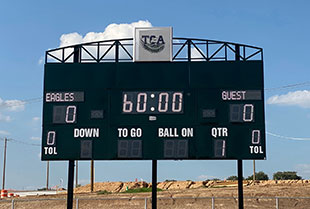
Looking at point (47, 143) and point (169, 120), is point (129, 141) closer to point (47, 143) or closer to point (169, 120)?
point (169, 120)

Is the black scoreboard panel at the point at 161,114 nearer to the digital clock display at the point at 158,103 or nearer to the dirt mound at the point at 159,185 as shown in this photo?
the digital clock display at the point at 158,103

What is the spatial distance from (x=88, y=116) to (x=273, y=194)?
2139 cm

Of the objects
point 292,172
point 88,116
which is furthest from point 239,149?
point 292,172

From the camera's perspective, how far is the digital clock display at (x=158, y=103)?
17.8 m

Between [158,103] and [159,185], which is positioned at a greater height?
[158,103]

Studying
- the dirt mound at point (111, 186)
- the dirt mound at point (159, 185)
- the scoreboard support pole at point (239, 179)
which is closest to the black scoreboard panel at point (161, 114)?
the scoreboard support pole at point (239, 179)

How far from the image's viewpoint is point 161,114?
1777 centimetres

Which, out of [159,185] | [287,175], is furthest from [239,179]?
[287,175]

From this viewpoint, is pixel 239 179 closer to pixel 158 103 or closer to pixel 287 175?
pixel 158 103

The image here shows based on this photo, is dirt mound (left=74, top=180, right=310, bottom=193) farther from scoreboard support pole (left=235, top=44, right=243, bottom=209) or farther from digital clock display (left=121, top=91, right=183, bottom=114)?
digital clock display (left=121, top=91, right=183, bottom=114)

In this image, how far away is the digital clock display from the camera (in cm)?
1778

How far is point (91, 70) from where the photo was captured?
60.6ft

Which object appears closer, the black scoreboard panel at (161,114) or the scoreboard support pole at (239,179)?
the black scoreboard panel at (161,114)

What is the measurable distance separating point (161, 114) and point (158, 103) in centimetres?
40
